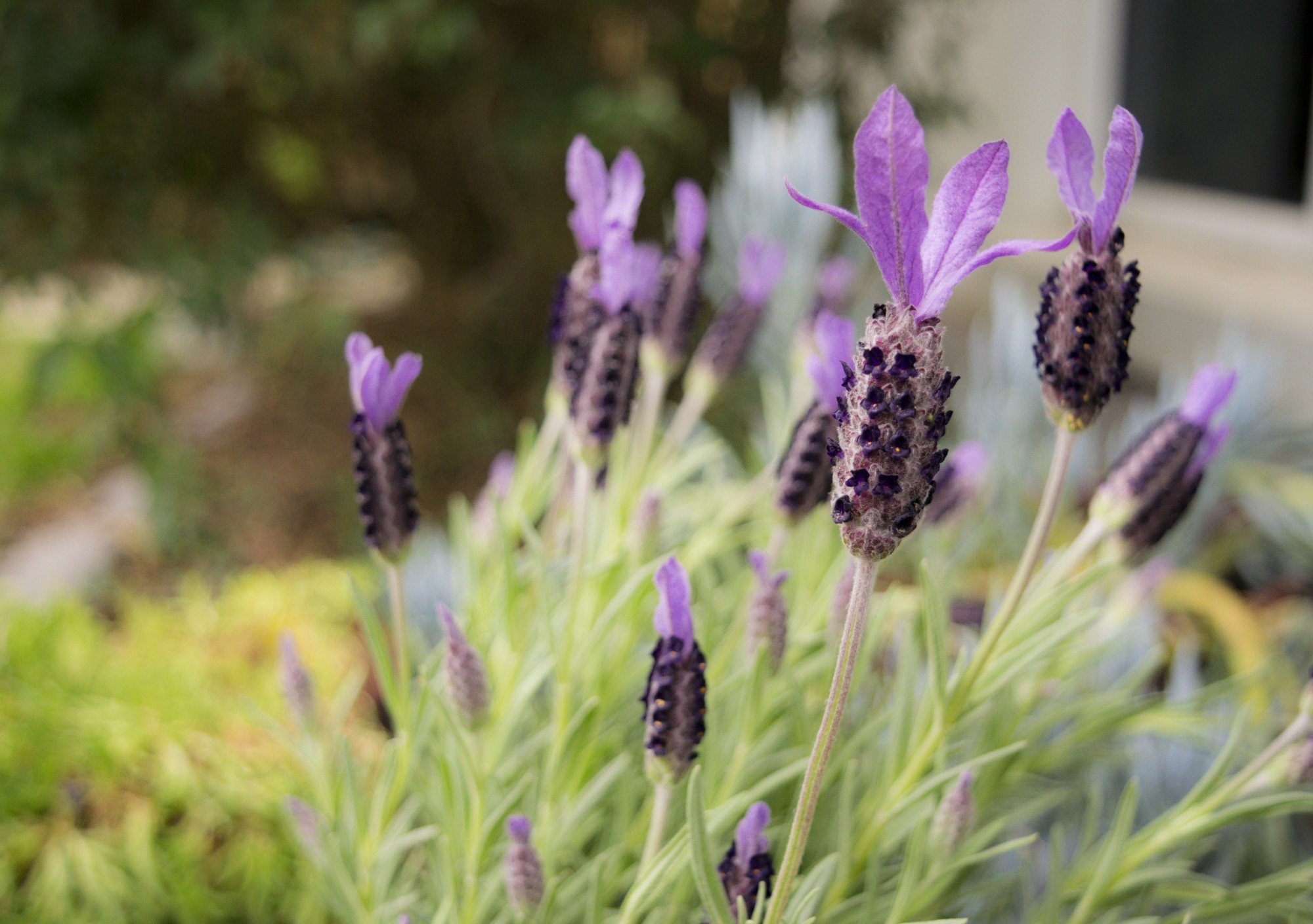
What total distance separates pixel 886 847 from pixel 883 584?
0.74 m

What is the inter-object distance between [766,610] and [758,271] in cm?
28

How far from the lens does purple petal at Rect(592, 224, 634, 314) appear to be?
45 centimetres

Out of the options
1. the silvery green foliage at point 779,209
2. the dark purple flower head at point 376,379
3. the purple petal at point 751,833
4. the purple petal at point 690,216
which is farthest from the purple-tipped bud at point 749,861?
the silvery green foliage at point 779,209

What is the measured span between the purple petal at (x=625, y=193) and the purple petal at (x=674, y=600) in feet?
0.59

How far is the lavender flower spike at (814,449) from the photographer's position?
17.5 inches

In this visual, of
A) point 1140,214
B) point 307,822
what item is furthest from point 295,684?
point 1140,214

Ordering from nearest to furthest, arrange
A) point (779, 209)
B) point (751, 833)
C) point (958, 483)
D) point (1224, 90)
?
point (751, 833)
point (958, 483)
point (779, 209)
point (1224, 90)

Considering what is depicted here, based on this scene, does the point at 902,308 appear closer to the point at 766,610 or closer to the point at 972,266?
the point at 972,266

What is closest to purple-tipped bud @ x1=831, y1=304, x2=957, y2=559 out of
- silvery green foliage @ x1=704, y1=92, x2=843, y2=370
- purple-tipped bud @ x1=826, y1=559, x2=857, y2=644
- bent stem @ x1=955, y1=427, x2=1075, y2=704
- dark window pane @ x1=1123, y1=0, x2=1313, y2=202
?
bent stem @ x1=955, y1=427, x2=1075, y2=704

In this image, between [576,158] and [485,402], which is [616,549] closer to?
[576,158]

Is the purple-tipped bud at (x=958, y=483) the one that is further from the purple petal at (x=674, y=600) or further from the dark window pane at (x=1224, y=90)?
the dark window pane at (x=1224, y=90)

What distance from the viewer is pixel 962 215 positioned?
28 cm

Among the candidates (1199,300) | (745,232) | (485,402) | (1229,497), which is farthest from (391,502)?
(1199,300)

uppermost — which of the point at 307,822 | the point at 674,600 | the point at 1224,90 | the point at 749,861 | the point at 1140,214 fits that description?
the point at 1224,90
